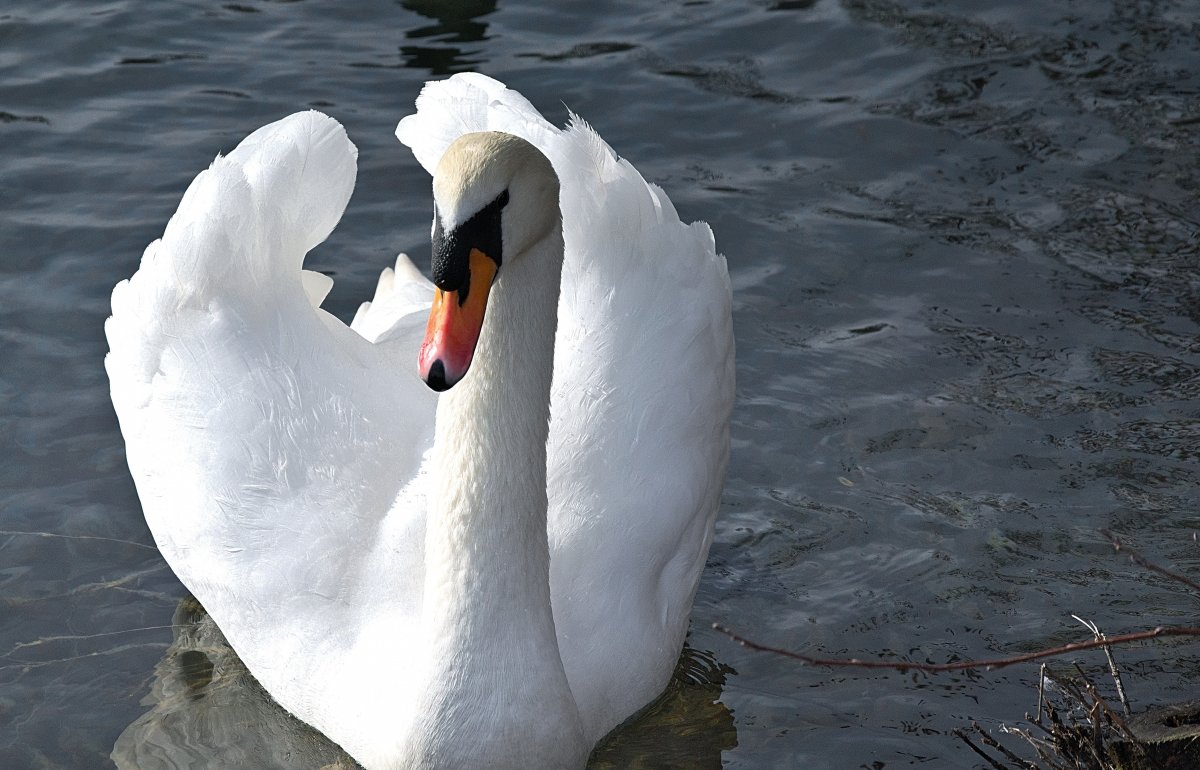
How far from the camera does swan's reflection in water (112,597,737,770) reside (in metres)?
5.44

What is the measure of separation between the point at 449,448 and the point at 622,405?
0.86m

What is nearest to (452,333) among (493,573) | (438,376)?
(438,376)

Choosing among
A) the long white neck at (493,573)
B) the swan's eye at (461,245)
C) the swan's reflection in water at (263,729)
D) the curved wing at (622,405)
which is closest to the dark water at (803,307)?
the swan's reflection in water at (263,729)

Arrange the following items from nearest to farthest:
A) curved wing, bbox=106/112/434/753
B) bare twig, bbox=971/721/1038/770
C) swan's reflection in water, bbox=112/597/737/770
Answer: bare twig, bbox=971/721/1038/770 < curved wing, bbox=106/112/434/753 < swan's reflection in water, bbox=112/597/737/770

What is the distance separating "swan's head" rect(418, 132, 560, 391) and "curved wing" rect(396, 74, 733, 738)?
1234 millimetres

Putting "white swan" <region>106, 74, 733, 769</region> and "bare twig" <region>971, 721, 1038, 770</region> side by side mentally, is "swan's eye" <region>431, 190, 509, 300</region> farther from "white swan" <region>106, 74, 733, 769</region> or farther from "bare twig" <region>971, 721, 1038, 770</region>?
"bare twig" <region>971, 721, 1038, 770</region>

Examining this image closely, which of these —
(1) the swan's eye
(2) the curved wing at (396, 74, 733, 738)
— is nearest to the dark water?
(2) the curved wing at (396, 74, 733, 738)

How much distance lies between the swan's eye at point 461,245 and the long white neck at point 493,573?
454 mm

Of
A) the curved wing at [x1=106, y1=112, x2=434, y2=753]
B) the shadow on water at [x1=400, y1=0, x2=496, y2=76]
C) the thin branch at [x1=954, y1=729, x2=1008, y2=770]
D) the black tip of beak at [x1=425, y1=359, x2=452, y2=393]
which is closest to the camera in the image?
the black tip of beak at [x1=425, y1=359, x2=452, y2=393]

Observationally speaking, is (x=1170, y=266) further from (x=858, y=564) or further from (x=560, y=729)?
(x=560, y=729)

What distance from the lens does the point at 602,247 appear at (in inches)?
224

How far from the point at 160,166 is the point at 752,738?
499cm

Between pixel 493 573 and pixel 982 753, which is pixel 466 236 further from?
pixel 982 753

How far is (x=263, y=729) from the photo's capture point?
18.3ft
